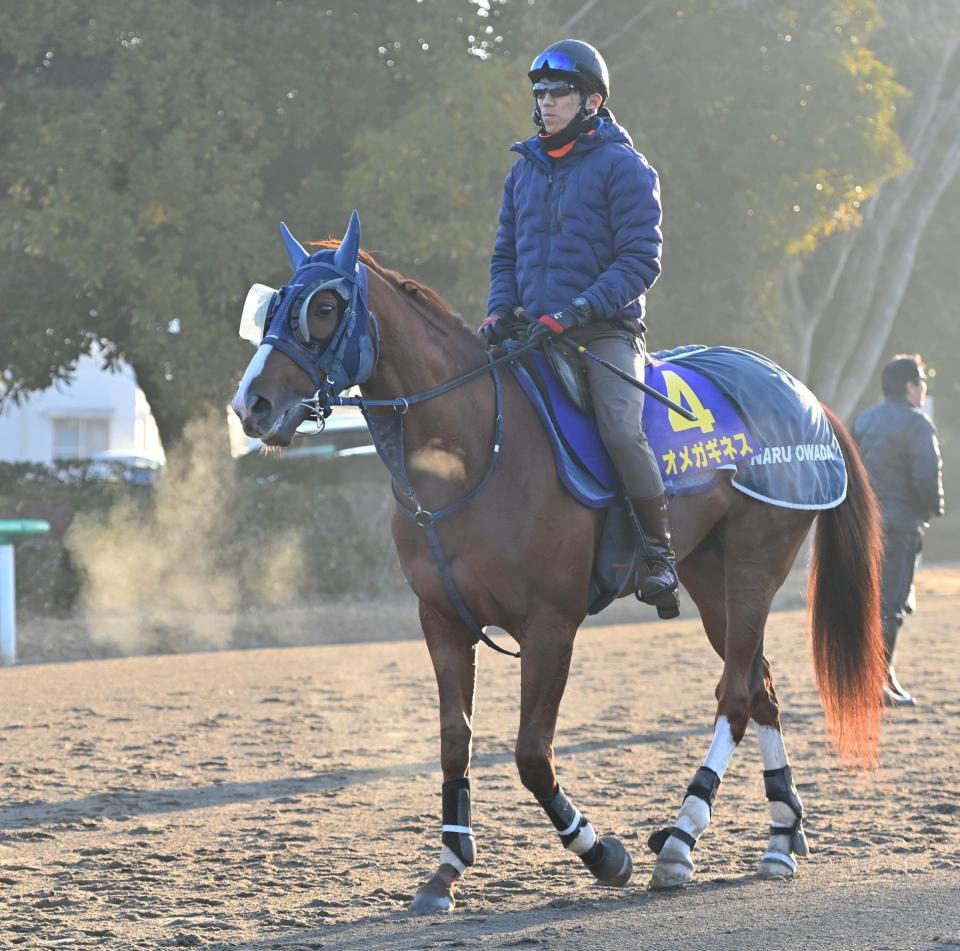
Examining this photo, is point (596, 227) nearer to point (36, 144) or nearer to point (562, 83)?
point (562, 83)

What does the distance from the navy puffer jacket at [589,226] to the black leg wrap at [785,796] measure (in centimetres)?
175

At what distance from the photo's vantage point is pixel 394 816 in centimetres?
722

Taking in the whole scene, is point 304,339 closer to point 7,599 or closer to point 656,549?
point 656,549

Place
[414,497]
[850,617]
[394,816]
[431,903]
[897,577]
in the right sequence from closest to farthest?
1. [431,903]
2. [414,497]
3. [850,617]
4. [394,816]
5. [897,577]

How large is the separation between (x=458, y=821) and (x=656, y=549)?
1.14m

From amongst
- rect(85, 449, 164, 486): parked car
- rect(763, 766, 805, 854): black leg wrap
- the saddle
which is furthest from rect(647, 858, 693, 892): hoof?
rect(85, 449, 164, 486): parked car

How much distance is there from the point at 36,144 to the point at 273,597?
16.5ft

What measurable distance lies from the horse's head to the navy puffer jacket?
2.69ft

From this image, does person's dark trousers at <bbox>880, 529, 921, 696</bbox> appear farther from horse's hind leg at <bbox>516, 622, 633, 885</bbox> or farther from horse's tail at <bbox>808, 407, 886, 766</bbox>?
horse's hind leg at <bbox>516, 622, 633, 885</bbox>

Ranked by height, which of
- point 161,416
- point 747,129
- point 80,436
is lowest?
point 161,416

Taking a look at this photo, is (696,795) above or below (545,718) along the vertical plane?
below

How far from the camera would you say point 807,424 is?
22.7 ft

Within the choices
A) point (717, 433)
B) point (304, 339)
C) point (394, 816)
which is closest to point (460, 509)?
point (304, 339)

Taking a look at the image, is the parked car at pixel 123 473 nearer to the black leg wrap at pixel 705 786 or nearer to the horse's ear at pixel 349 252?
the black leg wrap at pixel 705 786
